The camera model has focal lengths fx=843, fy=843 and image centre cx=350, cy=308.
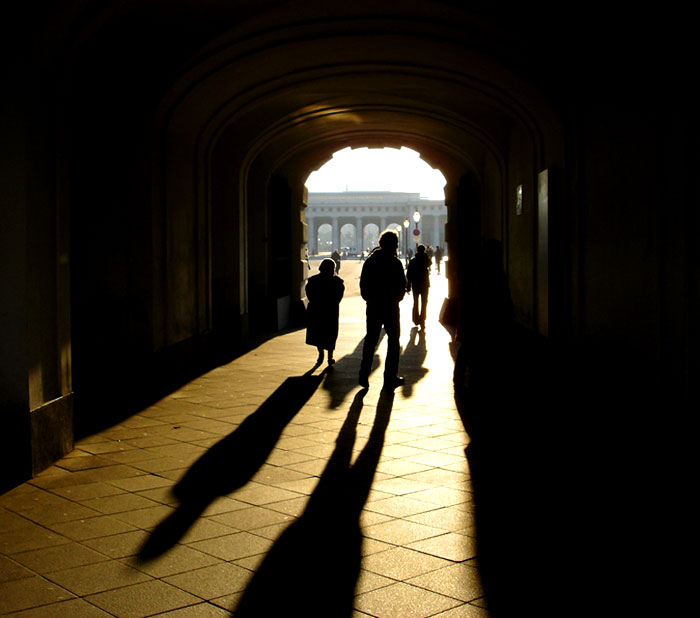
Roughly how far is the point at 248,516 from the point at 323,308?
18.2ft

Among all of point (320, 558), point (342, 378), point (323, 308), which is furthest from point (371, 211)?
point (320, 558)

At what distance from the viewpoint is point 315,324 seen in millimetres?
9477

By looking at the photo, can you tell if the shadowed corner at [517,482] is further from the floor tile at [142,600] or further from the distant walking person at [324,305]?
the distant walking person at [324,305]

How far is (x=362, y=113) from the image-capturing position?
12.9m

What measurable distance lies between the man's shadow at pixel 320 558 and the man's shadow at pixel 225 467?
471 mm

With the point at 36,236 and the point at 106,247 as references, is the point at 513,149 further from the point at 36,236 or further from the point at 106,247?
the point at 36,236

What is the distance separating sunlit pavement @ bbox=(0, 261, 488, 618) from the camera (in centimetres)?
301

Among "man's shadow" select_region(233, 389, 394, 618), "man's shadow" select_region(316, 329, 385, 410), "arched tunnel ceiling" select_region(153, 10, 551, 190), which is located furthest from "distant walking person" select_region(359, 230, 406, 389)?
"man's shadow" select_region(233, 389, 394, 618)

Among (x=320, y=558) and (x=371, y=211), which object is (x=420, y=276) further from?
(x=371, y=211)

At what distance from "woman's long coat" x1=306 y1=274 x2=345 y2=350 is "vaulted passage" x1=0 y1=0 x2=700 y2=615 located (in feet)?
4.48

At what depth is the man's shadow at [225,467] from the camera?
12.3 ft

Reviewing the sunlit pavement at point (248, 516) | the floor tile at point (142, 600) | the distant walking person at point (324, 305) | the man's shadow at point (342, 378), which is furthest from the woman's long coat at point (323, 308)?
the floor tile at point (142, 600)

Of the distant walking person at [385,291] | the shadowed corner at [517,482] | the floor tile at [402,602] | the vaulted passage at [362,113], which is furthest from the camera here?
the distant walking person at [385,291]

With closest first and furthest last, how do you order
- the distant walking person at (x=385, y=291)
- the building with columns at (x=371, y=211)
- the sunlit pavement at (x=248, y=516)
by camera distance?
1. the sunlit pavement at (x=248, y=516)
2. the distant walking person at (x=385, y=291)
3. the building with columns at (x=371, y=211)
